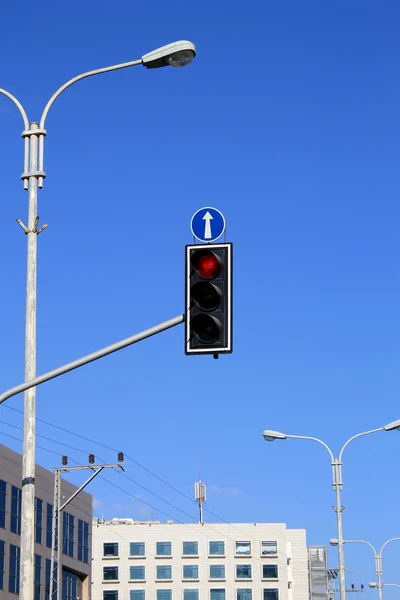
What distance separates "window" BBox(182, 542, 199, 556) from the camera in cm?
12939

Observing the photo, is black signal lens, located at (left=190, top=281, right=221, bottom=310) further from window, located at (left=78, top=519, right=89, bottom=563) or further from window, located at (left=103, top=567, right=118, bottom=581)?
Result: window, located at (left=103, top=567, right=118, bottom=581)

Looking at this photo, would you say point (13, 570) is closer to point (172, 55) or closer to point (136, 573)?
point (172, 55)

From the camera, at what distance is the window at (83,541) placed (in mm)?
79250

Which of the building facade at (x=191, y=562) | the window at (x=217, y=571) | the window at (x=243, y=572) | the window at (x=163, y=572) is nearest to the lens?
the building facade at (x=191, y=562)

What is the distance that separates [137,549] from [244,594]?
42.2ft

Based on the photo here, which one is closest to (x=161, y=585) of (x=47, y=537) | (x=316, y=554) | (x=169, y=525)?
(x=169, y=525)

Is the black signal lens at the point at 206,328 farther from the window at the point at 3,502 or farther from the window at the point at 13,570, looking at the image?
the window at the point at 13,570

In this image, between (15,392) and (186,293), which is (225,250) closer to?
(186,293)

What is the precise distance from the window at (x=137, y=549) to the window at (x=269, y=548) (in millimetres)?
13370

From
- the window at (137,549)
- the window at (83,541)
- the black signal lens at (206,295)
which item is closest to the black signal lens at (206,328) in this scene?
the black signal lens at (206,295)

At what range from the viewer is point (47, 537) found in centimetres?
7231

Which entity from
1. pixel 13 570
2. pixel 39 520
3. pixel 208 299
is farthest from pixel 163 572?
pixel 208 299

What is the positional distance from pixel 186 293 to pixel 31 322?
12.0 ft

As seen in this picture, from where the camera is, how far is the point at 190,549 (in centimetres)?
12975
